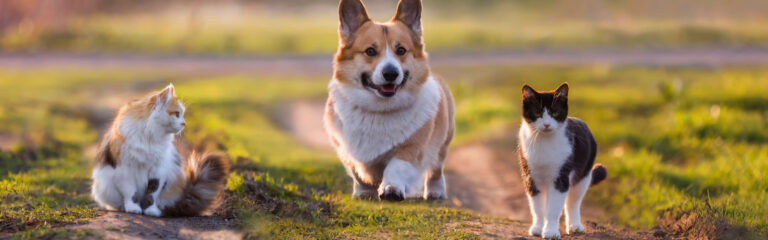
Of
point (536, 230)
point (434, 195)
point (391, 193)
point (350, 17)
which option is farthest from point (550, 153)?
point (350, 17)

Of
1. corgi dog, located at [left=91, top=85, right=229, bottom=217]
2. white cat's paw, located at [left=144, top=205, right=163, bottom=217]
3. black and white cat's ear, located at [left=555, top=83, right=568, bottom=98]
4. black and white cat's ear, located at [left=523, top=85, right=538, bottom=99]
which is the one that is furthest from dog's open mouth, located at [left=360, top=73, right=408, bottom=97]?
white cat's paw, located at [left=144, top=205, right=163, bottom=217]

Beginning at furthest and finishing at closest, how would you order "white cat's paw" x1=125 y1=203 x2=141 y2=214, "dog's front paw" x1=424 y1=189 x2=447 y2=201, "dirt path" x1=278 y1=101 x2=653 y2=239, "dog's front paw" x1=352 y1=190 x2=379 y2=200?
"dog's front paw" x1=424 y1=189 x2=447 y2=201 → "dog's front paw" x1=352 y1=190 x2=379 y2=200 → "dirt path" x1=278 y1=101 x2=653 y2=239 → "white cat's paw" x1=125 y1=203 x2=141 y2=214

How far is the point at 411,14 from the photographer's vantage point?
6.17 metres

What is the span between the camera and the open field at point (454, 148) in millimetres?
6297

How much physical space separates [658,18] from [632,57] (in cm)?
184

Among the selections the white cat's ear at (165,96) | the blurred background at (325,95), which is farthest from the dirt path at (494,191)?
the white cat's ear at (165,96)

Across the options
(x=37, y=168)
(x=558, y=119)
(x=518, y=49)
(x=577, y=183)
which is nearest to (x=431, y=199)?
(x=577, y=183)

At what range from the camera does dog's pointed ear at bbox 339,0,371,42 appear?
6020 millimetres

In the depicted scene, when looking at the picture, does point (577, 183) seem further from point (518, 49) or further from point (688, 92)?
point (518, 49)

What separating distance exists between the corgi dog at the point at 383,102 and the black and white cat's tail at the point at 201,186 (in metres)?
1.13

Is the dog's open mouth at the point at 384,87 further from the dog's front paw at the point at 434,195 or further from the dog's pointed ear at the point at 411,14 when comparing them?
the dog's front paw at the point at 434,195

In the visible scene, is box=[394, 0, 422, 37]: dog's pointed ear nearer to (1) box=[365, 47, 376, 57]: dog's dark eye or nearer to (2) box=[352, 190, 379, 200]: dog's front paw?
(1) box=[365, 47, 376, 57]: dog's dark eye

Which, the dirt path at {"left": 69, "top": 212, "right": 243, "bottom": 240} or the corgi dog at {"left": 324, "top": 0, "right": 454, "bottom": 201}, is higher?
the corgi dog at {"left": 324, "top": 0, "right": 454, "bottom": 201}

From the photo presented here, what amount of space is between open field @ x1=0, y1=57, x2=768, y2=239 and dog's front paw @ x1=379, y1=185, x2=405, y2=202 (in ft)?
1.08
